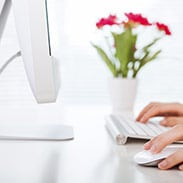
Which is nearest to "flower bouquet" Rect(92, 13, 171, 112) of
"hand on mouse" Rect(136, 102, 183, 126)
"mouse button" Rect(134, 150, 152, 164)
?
"hand on mouse" Rect(136, 102, 183, 126)

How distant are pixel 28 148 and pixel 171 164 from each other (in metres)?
0.30

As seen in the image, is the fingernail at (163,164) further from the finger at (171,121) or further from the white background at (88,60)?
the white background at (88,60)

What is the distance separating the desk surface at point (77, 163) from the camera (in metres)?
0.73

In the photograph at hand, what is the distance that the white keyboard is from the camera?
1.07 m

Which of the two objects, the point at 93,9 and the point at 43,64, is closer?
the point at 43,64

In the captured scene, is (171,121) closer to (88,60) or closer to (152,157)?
(152,157)

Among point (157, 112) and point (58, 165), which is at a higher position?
point (58, 165)

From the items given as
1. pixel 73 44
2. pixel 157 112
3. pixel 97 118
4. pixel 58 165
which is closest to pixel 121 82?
pixel 97 118

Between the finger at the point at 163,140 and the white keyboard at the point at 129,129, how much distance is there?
138 mm

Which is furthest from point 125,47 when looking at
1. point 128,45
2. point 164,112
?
point 164,112

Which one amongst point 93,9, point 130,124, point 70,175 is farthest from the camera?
point 93,9

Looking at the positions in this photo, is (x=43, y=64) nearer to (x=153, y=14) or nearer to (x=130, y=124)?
(x=130, y=124)

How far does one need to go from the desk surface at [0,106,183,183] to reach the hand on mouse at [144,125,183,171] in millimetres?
13

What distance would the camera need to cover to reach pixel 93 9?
109 inches
